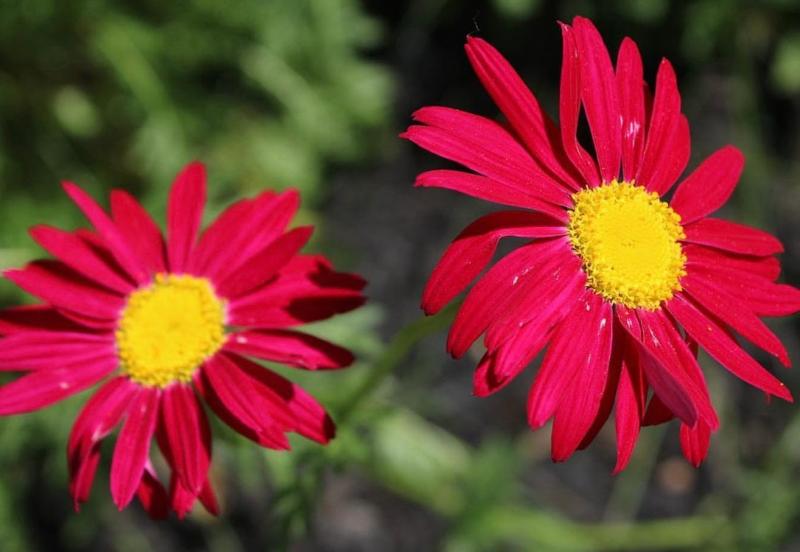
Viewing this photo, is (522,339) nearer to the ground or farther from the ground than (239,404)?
farther from the ground

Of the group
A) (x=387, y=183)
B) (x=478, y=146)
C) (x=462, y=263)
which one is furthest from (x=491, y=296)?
(x=387, y=183)

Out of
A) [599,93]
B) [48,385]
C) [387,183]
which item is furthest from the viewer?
[387,183]

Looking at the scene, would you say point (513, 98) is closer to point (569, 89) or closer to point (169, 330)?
point (569, 89)

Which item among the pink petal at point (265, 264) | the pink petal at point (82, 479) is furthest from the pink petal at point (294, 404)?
the pink petal at point (82, 479)

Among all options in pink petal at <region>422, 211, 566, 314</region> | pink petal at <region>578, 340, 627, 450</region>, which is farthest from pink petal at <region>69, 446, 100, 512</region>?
pink petal at <region>578, 340, 627, 450</region>

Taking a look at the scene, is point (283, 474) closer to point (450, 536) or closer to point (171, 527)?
point (450, 536)

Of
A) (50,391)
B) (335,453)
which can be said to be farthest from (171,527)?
(50,391)
